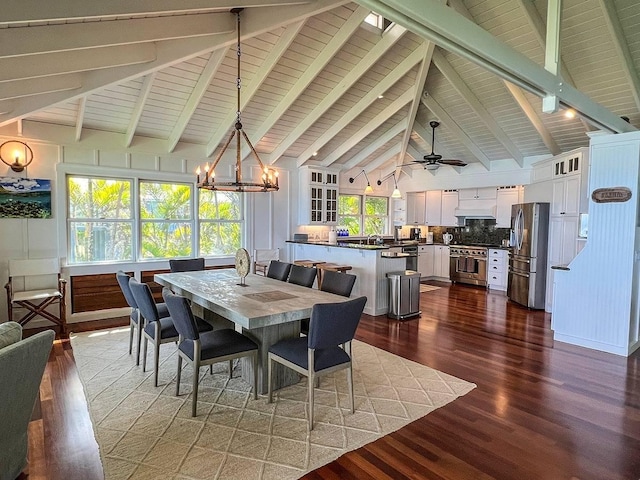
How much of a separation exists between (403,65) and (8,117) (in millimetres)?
4843

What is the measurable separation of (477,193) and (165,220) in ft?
21.4

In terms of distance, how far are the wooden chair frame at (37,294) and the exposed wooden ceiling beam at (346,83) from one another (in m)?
3.95

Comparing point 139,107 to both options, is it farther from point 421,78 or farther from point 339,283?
point 421,78

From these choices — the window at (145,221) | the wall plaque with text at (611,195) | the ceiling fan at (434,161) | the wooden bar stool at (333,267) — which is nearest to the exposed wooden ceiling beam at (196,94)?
the window at (145,221)

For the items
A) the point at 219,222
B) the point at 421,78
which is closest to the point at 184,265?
the point at 219,222

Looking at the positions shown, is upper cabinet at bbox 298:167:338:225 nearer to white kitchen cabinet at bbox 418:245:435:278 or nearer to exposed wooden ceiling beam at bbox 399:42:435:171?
exposed wooden ceiling beam at bbox 399:42:435:171

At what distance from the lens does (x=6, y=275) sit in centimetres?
497

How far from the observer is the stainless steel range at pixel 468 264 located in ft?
26.8

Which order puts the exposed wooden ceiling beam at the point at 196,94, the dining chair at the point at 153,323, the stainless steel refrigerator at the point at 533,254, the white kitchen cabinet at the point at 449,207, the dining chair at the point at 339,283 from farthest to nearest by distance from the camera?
the white kitchen cabinet at the point at 449,207, the stainless steel refrigerator at the point at 533,254, the exposed wooden ceiling beam at the point at 196,94, the dining chair at the point at 339,283, the dining chair at the point at 153,323

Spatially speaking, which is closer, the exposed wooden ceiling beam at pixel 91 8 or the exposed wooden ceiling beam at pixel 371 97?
the exposed wooden ceiling beam at pixel 91 8

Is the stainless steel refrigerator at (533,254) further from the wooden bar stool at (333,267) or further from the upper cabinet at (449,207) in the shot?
the wooden bar stool at (333,267)

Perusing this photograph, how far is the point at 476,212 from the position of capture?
8508mm

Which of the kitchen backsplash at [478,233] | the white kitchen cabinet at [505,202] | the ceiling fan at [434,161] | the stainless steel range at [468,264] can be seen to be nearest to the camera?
the ceiling fan at [434,161]

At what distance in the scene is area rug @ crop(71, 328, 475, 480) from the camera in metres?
2.28
